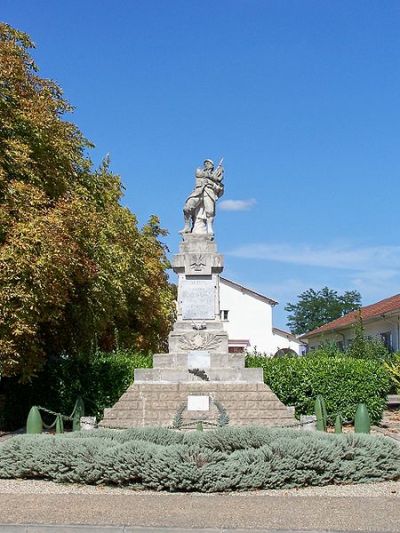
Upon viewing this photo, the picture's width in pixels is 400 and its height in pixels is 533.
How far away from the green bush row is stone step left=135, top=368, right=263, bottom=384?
6.03 meters

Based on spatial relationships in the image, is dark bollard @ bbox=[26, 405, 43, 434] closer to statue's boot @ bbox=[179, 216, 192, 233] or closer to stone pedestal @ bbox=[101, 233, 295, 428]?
stone pedestal @ bbox=[101, 233, 295, 428]

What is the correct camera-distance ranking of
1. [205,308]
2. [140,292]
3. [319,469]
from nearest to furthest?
[319,469] → [205,308] → [140,292]

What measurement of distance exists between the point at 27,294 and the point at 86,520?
8148 millimetres

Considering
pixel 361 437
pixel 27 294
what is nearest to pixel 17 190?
pixel 27 294

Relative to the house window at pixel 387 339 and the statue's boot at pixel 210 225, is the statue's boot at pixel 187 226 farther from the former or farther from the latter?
the house window at pixel 387 339

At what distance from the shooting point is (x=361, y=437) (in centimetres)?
991

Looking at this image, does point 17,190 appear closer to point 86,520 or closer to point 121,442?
point 121,442

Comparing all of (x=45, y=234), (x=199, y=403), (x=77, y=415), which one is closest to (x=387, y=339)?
(x=199, y=403)

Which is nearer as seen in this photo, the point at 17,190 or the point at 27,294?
the point at 27,294

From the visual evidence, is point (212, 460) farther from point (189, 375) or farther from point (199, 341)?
point (199, 341)

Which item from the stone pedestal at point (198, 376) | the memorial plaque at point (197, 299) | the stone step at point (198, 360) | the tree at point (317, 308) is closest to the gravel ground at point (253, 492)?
the stone pedestal at point (198, 376)

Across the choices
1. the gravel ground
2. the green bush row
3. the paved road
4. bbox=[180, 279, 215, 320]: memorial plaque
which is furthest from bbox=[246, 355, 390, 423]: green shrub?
the paved road

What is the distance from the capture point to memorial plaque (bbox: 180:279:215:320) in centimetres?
1692

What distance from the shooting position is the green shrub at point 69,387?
18609 millimetres
